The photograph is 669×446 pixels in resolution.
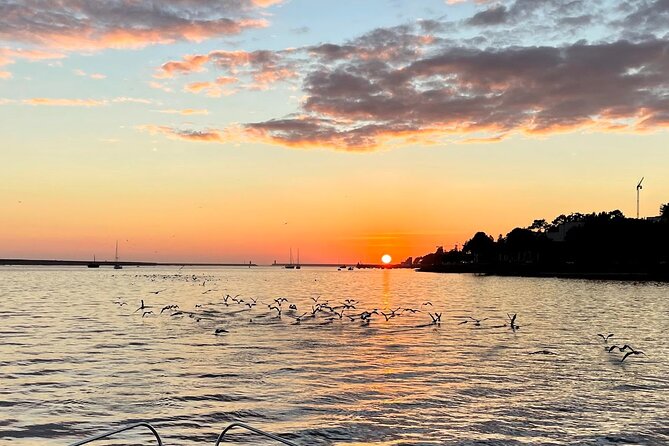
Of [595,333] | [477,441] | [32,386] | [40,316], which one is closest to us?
[477,441]

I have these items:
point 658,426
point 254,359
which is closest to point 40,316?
point 254,359

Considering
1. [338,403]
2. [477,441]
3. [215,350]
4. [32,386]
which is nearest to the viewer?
[477,441]

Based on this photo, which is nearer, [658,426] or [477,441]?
[477,441]

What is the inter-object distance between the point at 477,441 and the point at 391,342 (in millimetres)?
23855

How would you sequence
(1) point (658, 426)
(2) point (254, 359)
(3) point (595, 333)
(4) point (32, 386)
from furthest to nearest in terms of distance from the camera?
(3) point (595, 333), (2) point (254, 359), (4) point (32, 386), (1) point (658, 426)

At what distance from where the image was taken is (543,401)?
22.8m

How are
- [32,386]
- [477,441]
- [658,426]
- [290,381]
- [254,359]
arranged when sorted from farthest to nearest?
1. [254,359]
2. [290,381]
3. [32,386]
4. [658,426]
5. [477,441]

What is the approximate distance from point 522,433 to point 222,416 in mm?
9757

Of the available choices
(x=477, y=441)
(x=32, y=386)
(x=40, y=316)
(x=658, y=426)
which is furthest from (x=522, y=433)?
(x=40, y=316)

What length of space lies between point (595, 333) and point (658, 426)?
30693 millimetres

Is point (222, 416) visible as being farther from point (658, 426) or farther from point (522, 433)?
point (658, 426)

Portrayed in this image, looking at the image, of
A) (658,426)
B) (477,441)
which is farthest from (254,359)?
(658,426)

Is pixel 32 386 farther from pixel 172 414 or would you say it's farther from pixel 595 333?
pixel 595 333

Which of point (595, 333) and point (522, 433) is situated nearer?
point (522, 433)
